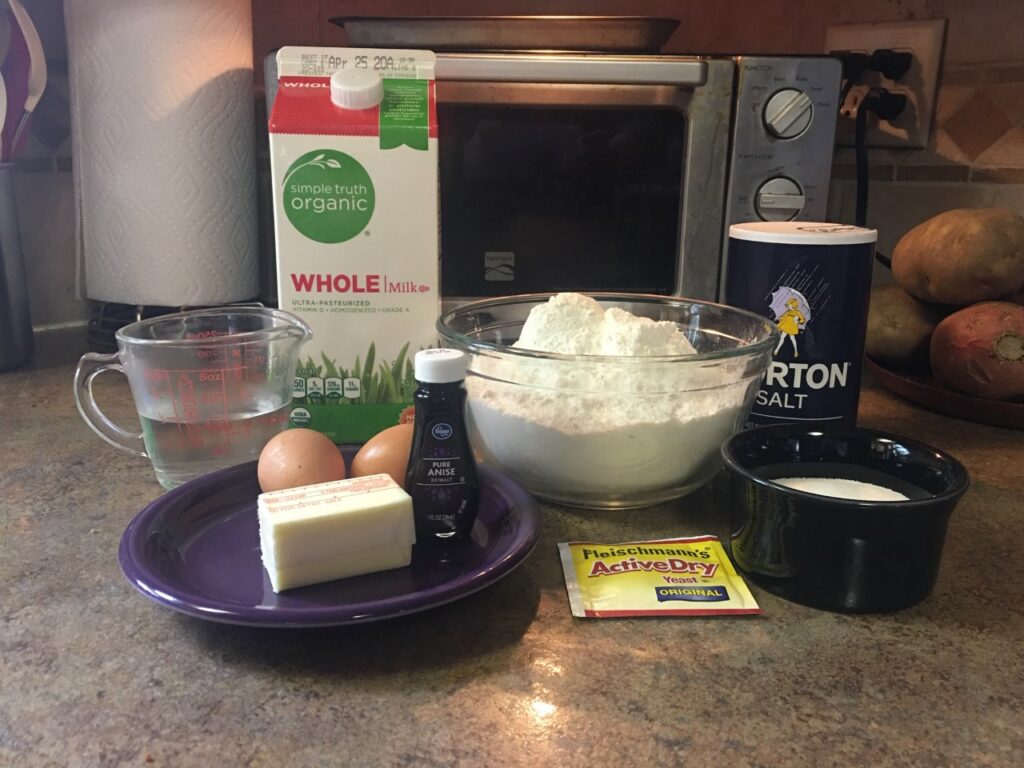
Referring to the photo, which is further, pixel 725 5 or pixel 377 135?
pixel 725 5

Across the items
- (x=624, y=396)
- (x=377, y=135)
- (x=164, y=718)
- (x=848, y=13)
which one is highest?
(x=848, y=13)

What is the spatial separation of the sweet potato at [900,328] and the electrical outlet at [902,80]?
28 cm

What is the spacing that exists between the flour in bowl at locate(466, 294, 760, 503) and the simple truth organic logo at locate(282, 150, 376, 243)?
0.16 meters

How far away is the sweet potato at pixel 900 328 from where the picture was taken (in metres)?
0.95

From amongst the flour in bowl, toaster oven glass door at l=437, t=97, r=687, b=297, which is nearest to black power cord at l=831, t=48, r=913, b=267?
toaster oven glass door at l=437, t=97, r=687, b=297

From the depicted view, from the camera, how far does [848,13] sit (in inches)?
46.2

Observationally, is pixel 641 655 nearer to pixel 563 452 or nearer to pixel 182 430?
pixel 563 452

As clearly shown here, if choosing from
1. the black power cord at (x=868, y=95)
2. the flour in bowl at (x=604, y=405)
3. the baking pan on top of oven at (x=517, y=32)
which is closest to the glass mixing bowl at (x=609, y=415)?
the flour in bowl at (x=604, y=405)

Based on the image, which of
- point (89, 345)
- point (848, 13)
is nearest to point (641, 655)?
point (89, 345)

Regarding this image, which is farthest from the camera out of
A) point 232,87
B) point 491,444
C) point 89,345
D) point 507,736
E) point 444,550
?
point 89,345

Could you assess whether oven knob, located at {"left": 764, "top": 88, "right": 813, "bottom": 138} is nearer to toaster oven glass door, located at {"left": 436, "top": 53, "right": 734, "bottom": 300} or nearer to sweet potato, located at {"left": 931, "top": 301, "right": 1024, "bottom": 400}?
toaster oven glass door, located at {"left": 436, "top": 53, "right": 734, "bottom": 300}

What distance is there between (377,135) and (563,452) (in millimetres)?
287

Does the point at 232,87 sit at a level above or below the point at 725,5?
below

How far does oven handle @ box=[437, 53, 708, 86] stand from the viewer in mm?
892
